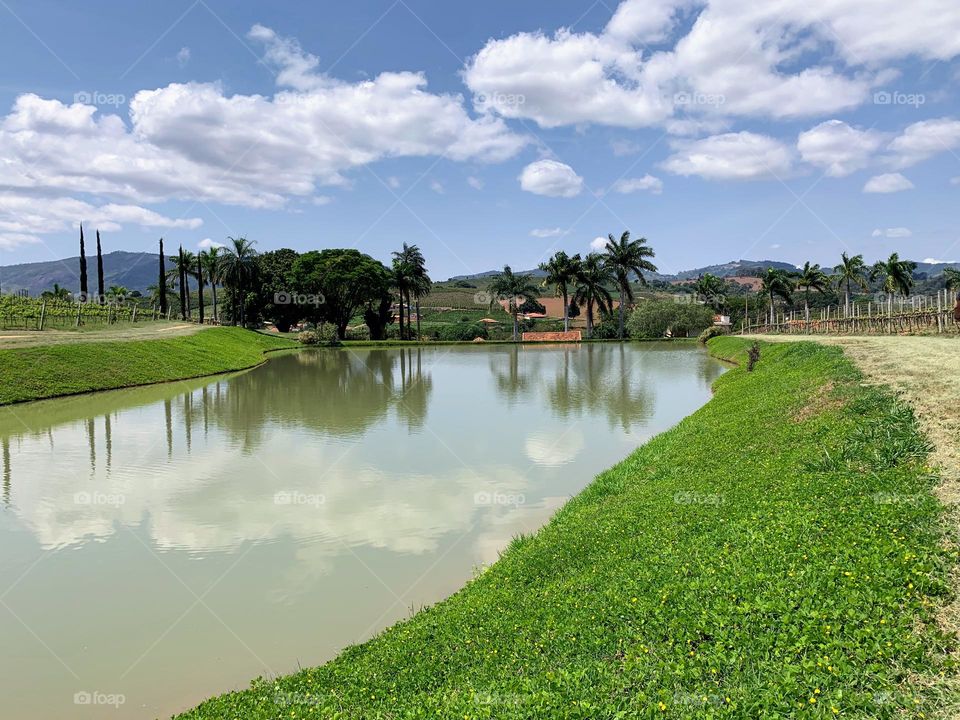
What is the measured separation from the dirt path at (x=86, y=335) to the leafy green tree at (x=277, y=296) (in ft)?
109

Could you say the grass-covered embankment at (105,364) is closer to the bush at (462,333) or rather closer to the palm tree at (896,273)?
the bush at (462,333)

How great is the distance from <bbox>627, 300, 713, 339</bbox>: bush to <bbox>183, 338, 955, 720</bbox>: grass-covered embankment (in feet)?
308

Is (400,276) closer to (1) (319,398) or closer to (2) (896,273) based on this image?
(1) (319,398)

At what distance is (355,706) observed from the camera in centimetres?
632

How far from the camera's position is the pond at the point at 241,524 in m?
8.12

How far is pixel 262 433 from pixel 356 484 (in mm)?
9384

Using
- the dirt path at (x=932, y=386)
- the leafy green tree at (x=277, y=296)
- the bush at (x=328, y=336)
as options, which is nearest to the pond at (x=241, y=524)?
the dirt path at (x=932, y=386)

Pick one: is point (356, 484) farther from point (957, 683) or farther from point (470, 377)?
point (470, 377)

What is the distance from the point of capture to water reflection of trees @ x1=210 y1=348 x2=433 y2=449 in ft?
84.0

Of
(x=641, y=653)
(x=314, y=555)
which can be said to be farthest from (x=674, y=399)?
(x=641, y=653)

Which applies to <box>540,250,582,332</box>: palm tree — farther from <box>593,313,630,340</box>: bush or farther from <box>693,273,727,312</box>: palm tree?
<box>693,273,727,312</box>: palm tree

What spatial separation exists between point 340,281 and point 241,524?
81788 mm

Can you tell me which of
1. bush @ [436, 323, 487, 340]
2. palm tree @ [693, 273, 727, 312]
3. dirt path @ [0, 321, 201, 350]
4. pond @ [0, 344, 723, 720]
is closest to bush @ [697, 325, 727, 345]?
palm tree @ [693, 273, 727, 312]

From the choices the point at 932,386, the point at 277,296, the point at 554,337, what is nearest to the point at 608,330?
the point at 554,337
